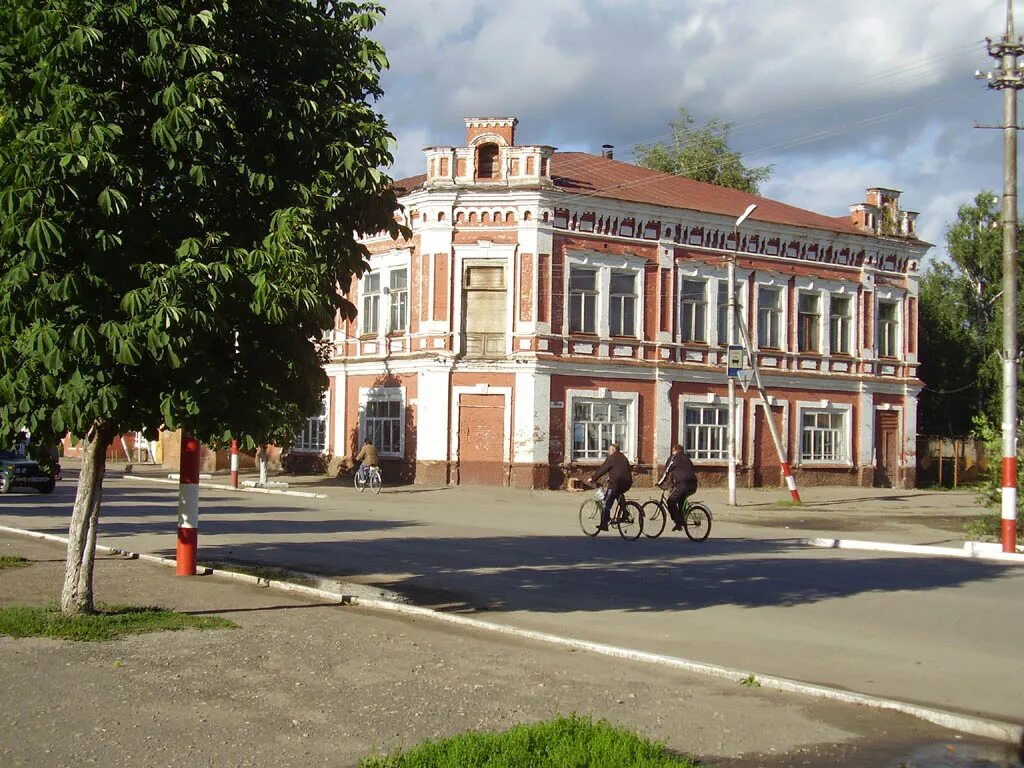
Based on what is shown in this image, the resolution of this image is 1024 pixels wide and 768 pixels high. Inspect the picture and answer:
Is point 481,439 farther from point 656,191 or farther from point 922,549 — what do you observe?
point 922,549

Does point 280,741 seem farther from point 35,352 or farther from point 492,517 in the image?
point 492,517

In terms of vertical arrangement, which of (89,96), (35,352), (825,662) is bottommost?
(825,662)

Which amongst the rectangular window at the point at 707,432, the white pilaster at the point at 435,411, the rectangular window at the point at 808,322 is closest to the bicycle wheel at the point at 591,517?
the white pilaster at the point at 435,411

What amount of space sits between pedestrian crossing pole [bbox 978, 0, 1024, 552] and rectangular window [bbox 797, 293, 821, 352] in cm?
2374

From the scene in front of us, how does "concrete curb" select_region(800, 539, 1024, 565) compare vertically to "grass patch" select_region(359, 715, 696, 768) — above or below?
below

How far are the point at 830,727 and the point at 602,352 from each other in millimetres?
31246

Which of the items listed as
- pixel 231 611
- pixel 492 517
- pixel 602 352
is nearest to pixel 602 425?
pixel 602 352

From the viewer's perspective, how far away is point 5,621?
33.5 feet

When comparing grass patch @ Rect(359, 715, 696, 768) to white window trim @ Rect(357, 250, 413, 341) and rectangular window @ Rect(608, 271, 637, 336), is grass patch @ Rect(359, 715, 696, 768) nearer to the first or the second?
rectangular window @ Rect(608, 271, 637, 336)

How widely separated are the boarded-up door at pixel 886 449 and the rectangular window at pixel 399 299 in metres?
19.4

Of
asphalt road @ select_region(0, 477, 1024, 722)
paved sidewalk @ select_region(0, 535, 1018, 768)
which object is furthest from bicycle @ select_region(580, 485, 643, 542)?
Result: paved sidewalk @ select_region(0, 535, 1018, 768)

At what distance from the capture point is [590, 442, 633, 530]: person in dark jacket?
21.6 meters

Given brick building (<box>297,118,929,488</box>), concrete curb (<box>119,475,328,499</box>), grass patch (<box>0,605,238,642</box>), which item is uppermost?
brick building (<box>297,118,929,488</box>)

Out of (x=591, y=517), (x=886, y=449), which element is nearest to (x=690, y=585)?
(x=591, y=517)
